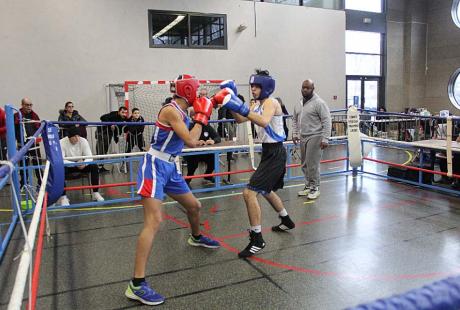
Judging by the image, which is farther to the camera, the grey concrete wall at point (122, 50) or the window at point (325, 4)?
the window at point (325, 4)

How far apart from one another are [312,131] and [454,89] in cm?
1189

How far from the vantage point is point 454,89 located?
563 inches

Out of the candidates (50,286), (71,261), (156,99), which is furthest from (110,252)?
(156,99)

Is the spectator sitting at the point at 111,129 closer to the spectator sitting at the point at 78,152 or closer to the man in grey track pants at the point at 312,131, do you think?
the spectator sitting at the point at 78,152

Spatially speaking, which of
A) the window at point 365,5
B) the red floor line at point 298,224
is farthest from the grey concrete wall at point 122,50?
the red floor line at point 298,224

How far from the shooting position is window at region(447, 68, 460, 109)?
14086 mm

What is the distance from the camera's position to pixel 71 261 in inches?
131

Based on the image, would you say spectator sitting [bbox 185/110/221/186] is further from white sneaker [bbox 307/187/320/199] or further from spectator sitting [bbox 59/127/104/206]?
white sneaker [bbox 307/187/320/199]

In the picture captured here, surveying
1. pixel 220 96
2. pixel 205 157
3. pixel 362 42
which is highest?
pixel 362 42

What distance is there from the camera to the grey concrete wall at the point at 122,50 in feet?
28.3

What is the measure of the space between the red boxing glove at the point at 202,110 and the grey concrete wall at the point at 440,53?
14.1 meters

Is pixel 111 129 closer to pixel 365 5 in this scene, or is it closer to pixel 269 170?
pixel 269 170

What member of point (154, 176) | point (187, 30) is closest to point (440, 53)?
point (187, 30)

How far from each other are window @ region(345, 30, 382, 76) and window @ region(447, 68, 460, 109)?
2.59m
